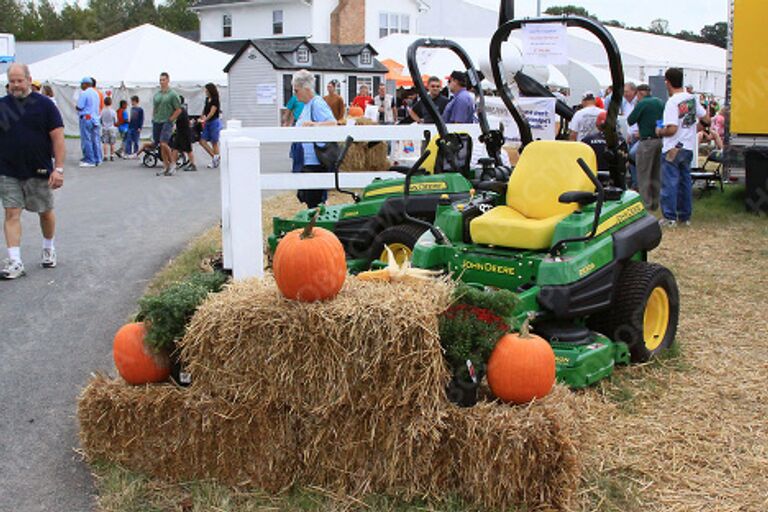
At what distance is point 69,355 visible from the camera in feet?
20.6

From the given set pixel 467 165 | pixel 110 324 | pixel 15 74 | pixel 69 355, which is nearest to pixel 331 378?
pixel 69 355

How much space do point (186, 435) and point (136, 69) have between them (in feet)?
113

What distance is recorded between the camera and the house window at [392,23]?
170 ft

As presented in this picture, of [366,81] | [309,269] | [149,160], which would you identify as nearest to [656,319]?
[309,269]

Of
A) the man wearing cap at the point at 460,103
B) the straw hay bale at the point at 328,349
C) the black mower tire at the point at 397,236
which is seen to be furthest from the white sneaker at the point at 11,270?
the man wearing cap at the point at 460,103

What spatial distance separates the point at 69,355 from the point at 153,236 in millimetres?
5096

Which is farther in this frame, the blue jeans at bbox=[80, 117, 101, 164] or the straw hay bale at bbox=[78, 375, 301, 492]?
the blue jeans at bbox=[80, 117, 101, 164]

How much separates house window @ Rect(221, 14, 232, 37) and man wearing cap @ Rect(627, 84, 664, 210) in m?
43.2

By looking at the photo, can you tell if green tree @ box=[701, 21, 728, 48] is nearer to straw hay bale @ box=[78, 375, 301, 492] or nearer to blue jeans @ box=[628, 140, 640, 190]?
blue jeans @ box=[628, 140, 640, 190]

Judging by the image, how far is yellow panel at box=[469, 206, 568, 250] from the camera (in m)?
5.66

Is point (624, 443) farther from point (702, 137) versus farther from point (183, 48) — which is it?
point (183, 48)

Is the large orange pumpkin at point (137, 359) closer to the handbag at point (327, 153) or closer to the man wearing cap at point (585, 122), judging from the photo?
the handbag at point (327, 153)

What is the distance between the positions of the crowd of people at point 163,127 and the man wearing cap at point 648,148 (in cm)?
1038

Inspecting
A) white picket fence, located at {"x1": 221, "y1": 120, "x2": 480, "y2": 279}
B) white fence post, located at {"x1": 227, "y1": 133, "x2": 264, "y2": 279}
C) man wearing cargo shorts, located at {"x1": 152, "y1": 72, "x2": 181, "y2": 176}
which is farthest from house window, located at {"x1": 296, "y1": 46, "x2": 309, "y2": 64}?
white fence post, located at {"x1": 227, "y1": 133, "x2": 264, "y2": 279}
